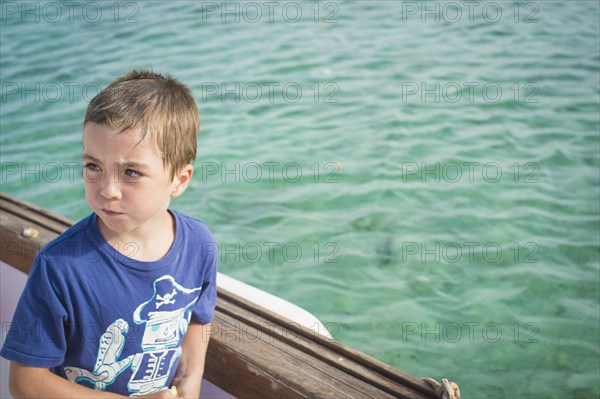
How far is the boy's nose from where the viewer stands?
1.24m

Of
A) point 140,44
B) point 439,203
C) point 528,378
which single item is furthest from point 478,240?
point 140,44

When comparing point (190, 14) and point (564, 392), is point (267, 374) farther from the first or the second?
point (190, 14)

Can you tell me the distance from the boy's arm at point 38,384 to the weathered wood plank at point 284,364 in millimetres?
388

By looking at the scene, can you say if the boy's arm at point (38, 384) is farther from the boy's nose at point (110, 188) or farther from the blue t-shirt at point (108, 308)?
the boy's nose at point (110, 188)

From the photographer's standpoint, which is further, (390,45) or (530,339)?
(390,45)

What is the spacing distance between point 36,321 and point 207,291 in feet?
1.37

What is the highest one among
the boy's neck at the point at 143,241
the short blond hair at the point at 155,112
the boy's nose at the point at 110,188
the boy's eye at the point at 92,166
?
the short blond hair at the point at 155,112

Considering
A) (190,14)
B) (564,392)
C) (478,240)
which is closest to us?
(564,392)

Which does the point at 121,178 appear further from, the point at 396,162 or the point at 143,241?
the point at 396,162

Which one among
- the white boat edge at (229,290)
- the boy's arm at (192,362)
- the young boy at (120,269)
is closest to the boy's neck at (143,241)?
the young boy at (120,269)

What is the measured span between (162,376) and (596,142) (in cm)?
402

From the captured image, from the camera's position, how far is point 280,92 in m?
5.73

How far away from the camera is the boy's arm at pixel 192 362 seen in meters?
1.54

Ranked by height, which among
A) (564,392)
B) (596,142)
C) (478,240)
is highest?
(596,142)
